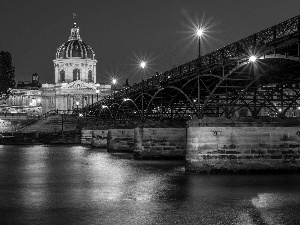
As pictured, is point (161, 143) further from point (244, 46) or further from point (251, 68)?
point (244, 46)

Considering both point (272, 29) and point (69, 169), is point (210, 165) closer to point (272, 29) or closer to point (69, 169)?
point (272, 29)

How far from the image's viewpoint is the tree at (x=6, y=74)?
471ft

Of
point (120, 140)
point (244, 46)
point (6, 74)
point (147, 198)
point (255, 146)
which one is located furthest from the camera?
point (6, 74)

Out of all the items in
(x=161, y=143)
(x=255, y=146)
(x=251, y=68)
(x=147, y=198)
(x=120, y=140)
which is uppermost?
(x=251, y=68)

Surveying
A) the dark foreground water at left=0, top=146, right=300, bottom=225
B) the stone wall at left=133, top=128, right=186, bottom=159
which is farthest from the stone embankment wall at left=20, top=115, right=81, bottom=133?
the dark foreground water at left=0, top=146, right=300, bottom=225

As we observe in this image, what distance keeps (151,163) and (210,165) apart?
14.9 metres

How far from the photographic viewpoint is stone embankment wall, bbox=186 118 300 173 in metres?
41.3

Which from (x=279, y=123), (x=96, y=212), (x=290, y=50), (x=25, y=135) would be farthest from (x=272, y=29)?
(x=25, y=135)

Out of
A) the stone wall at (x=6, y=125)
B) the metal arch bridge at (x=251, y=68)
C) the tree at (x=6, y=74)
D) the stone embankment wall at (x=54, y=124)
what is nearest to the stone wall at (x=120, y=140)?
the metal arch bridge at (x=251, y=68)

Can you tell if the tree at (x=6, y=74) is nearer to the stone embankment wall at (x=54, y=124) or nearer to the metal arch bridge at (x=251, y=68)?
the stone embankment wall at (x=54, y=124)

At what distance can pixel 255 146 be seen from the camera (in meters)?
41.3

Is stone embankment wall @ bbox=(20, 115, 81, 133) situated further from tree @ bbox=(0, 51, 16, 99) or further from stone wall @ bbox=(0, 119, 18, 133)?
stone wall @ bbox=(0, 119, 18, 133)

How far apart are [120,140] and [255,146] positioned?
135 ft

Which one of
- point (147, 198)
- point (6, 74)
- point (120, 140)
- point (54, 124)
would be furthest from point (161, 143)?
point (6, 74)
